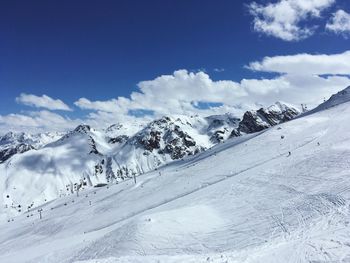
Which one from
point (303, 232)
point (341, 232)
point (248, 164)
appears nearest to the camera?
point (341, 232)

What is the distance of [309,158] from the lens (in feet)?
152

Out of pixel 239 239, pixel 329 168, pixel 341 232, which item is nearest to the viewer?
pixel 341 232

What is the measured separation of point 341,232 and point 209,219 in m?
15.6

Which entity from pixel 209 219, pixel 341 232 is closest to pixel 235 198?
pixel 209 219

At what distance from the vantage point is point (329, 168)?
131ft

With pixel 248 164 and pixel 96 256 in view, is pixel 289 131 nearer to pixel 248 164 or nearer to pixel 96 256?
pixel 248 164

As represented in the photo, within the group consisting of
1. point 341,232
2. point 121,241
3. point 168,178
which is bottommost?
point 341,232

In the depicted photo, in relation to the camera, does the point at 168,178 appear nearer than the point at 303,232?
No

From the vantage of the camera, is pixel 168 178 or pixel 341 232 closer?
pixel 341 232

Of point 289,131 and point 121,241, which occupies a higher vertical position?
point 289,131

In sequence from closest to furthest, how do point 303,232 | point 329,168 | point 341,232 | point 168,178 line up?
point 341,232
point 303,232
point 329,168
point 168,178

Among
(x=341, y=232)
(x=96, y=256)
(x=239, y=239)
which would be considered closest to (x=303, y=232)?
(x=341, y=232)

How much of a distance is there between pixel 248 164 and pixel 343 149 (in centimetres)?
2116

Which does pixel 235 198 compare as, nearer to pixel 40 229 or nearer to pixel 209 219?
pixel 209 219
